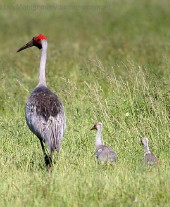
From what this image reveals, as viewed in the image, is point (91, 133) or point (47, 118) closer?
point (47, 118)

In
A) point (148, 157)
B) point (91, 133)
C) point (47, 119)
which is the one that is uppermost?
point (47, 119)

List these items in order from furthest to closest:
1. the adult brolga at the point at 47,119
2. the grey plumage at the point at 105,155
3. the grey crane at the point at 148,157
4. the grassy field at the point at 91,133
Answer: the adult brolga at the point at 47,119
the grey plumage at the point at 105,155
the grey crane at the point at 148,157
the grassy field at the point at 91,133

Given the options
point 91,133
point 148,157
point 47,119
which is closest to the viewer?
point 148,157

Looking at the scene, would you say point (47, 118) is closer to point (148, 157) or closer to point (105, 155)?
point (105, 155)

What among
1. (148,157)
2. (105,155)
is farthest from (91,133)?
(148,157)

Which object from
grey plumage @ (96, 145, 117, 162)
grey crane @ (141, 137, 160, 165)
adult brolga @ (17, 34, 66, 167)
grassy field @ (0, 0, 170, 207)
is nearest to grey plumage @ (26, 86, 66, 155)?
adult brolga @ (17, 34, 66, 167)

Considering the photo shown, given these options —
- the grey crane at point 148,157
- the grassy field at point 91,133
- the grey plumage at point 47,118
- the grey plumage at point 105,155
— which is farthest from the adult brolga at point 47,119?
the grey crane at point 148,157

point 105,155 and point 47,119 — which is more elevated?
point 47,119

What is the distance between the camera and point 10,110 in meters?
12.1

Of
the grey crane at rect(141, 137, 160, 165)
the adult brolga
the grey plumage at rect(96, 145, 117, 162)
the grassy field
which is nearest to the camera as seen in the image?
the grassy field

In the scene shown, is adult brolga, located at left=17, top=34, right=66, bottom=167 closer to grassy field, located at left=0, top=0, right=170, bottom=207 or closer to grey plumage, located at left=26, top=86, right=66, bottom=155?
grey plumage, located at left=26, top=86, right=66, bottom=155

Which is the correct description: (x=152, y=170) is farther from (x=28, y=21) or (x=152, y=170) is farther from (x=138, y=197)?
(x=28, y=21)

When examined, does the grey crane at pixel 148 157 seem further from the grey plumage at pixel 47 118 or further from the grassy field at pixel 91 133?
the grey plumage at pixel 47 118

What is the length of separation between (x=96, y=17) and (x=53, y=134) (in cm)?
2299
